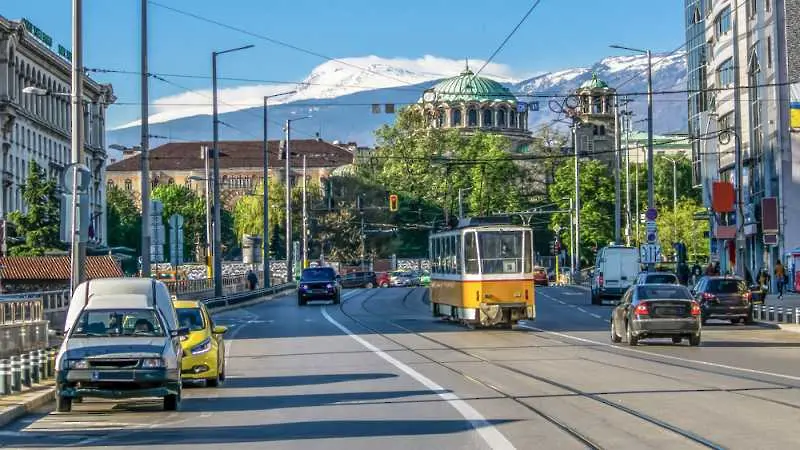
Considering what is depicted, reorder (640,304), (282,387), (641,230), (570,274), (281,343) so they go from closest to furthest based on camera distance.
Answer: (282,387) < (640,304) < (281,343) < (570,274) < (641,230)

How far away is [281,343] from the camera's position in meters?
37.5

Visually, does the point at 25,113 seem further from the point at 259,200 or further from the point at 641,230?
the point at 641,230

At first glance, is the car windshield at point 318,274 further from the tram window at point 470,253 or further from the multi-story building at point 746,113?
the tram window at point 470,253

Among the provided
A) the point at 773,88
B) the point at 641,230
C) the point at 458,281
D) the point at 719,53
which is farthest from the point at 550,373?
Result: the point at 641,230

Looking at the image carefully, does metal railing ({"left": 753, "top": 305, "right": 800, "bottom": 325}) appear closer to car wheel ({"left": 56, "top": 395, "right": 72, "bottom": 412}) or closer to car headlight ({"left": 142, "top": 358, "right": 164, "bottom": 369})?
car headlight ({"left": 142, "top": 358, "right": 164, "bottom": 369})

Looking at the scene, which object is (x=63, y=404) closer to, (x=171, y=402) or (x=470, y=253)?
(x=171, y=402)

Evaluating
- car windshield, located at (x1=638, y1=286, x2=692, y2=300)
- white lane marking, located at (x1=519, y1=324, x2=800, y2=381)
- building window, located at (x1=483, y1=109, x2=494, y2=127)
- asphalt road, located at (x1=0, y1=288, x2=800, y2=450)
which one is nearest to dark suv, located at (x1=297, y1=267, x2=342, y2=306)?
white lane marking, located at (x1=519, y1=324, x2=800, y2=381)

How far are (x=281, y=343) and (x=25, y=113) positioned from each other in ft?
206

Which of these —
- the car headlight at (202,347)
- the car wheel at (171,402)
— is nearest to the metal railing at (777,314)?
the car headlight at (202,347)

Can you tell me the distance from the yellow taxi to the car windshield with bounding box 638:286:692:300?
13.3m

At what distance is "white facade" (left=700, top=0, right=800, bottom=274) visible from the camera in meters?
69.6

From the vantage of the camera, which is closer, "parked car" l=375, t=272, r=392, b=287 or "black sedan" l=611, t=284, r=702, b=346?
"black sedan" l=611, t=284, r=702, b=346

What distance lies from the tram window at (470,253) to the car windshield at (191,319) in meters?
17.8

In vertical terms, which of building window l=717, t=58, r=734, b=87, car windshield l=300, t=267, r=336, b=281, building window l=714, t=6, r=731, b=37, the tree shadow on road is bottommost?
the tree shadow on road
